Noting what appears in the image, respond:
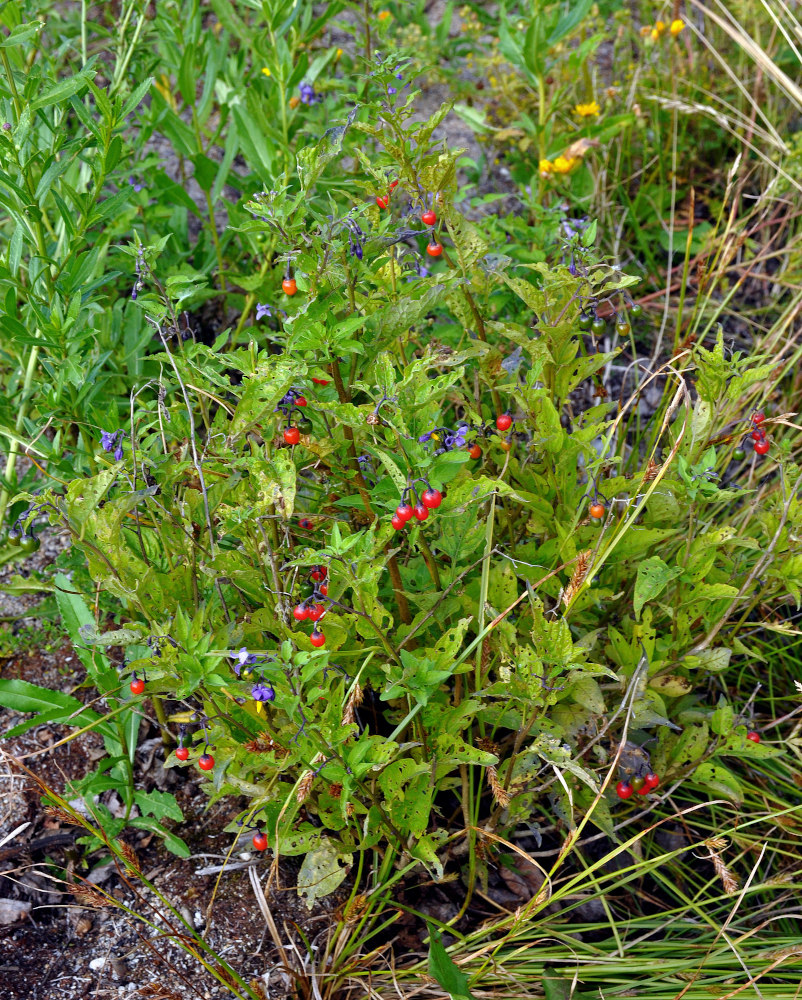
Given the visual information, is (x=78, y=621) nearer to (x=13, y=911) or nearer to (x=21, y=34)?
(x=13, y=911)

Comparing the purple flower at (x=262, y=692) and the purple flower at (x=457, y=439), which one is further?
the purple flower at (x=457, y=439)

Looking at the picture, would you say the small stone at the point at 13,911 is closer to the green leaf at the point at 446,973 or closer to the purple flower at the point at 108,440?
the green leaf at the point at 446,973

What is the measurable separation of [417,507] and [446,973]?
29.7 inches

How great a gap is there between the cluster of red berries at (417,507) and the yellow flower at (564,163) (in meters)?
1.75

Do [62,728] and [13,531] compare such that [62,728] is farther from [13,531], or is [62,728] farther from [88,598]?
[13,531]

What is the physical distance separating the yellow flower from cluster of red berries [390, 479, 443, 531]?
175 centimetres

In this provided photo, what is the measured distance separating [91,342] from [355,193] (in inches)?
Answer: 30.1

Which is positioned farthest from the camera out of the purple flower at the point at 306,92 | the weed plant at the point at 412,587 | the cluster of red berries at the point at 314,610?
the purple flower at the point at 306,92

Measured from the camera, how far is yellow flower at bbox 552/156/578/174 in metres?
2.69

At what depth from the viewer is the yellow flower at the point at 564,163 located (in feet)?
8.84

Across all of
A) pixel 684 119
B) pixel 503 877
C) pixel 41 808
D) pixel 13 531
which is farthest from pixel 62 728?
pixel 684 119

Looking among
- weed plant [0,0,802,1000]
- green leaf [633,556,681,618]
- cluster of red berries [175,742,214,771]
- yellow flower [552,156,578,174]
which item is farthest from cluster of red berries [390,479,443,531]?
yellow flower [552,156,578,174]

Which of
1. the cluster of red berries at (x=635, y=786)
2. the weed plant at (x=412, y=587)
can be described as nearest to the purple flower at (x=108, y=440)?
the weed plant at (x=412, y=587)

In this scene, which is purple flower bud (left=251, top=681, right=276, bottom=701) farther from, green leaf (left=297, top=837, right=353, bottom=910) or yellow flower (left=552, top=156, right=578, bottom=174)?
yellow flower (left=552, top=156, right=578, bottom=174)
